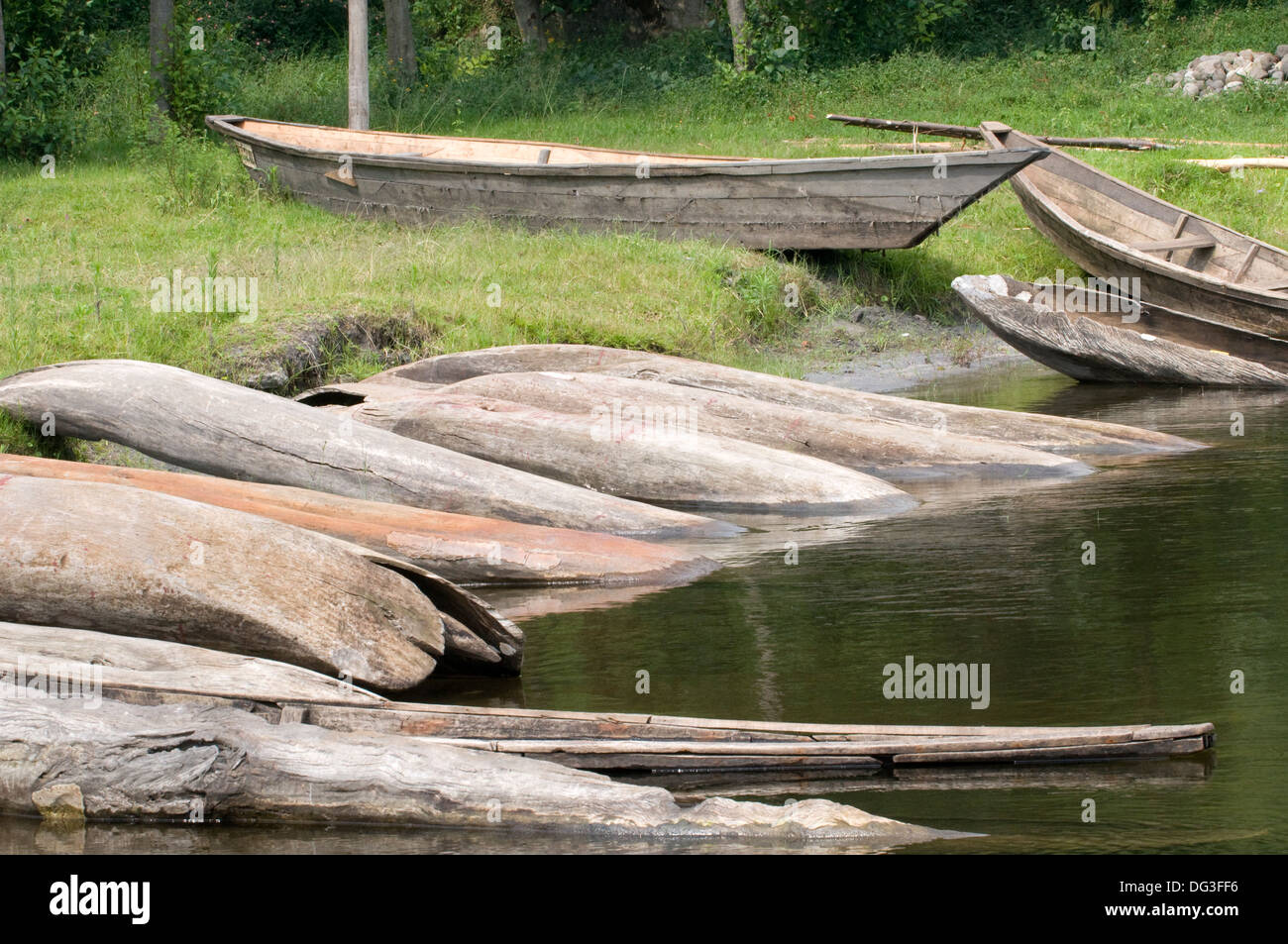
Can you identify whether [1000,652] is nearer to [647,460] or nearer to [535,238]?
[647,460]

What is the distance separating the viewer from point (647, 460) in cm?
841

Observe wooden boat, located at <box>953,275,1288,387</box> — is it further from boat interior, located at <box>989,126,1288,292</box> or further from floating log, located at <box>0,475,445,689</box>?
floating log, located at <box>0,475,445,689</box>

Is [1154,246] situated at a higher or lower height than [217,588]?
higher

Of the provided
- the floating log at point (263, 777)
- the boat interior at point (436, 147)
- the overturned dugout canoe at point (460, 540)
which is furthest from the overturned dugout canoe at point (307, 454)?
the boat interior at point (436, 147)

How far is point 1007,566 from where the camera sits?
6758 millimetres

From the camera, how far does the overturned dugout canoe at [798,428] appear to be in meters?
8.92

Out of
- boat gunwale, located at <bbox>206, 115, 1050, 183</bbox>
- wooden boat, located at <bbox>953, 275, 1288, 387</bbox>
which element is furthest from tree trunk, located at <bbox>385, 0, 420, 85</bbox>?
wooden boat, located at <bbox>953, 275, 1288, 387</bbox>

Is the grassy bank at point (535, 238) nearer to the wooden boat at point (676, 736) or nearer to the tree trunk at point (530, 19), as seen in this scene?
the wooden boat at point (676, 736)

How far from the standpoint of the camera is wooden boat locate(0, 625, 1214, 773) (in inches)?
163

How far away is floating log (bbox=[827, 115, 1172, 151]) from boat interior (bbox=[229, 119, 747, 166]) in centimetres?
388

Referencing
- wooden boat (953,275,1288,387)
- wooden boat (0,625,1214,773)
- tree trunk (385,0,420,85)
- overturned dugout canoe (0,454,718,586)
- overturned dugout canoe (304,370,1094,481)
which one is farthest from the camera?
tree trunk (385,0,420,85)

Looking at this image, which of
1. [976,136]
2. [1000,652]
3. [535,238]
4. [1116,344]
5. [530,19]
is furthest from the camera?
[530,19]

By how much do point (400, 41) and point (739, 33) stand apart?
5.77 m

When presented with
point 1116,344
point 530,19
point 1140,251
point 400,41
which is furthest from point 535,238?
point 530,19
